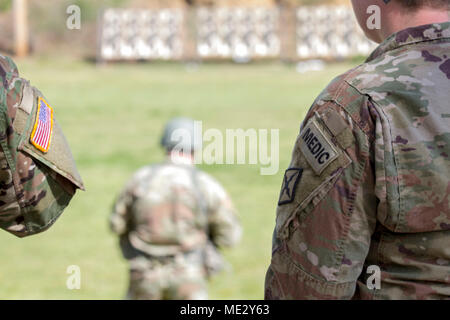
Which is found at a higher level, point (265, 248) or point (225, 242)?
point (225, 242)

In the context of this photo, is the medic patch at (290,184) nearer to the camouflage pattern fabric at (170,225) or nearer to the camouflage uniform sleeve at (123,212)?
the camouflage pattern fabric at (170,225)

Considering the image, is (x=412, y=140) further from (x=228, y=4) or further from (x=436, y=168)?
(x=228, y=4)

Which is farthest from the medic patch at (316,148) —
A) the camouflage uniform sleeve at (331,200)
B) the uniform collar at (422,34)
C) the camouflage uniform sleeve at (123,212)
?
the camouflage uniform sleeve at (123,212)

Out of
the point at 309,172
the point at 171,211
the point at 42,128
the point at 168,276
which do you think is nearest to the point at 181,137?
the point at 171,211

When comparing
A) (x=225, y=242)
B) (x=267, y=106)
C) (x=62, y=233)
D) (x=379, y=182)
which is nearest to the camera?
(x=379, y=182)

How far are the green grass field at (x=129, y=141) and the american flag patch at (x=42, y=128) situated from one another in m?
4.25

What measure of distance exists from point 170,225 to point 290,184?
2.60 metres

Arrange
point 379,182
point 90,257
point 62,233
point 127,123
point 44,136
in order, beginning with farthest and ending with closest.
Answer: point 127,123, point 62,233, point 90,257, point 44,136, point 379,182

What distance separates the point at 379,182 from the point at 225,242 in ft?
9.31

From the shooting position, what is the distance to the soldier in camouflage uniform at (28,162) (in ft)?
5.34

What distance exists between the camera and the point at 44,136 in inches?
67.1

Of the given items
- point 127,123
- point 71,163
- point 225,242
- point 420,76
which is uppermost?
point 420,76

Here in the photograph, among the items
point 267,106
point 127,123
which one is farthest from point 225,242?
point 267,106

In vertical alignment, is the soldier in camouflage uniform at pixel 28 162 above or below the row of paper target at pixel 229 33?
above
